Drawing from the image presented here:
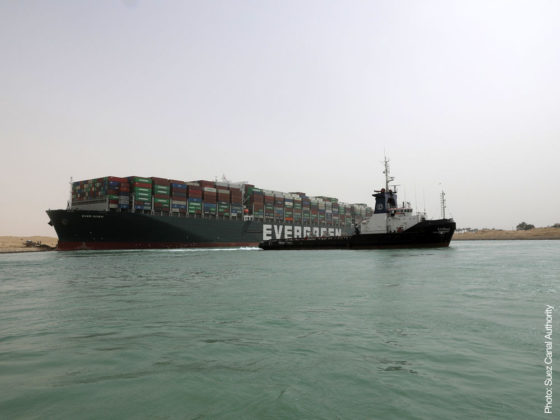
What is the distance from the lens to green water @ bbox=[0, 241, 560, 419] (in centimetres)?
408

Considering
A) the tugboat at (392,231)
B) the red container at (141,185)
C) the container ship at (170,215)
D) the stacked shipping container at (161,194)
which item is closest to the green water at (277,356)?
the tugboat at (392,231)

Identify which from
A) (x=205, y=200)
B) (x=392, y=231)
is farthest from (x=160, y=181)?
(x=392, y=231)

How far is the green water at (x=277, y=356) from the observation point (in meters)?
4.08

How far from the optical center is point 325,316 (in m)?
8.88

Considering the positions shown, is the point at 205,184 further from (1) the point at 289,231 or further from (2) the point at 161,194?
(1) the point at 289,231

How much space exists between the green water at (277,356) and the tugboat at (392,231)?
29758 mm

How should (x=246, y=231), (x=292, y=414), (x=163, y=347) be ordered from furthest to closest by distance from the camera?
(x=246, y=231) < (x=163, y=347) < (x=292, y=414)

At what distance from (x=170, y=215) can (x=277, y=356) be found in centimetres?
5223

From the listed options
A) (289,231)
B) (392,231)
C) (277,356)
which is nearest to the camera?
(277,356)

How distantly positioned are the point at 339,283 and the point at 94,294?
9657 millimetres

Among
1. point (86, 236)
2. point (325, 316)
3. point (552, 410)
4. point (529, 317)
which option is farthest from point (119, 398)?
point (86, 236)

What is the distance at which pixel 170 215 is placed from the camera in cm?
5522

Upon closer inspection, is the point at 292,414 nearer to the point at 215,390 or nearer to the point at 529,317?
the point at 215,390

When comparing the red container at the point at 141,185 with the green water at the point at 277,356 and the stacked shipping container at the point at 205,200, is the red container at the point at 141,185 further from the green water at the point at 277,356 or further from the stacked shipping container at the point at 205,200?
the green water at the point at 277,356
